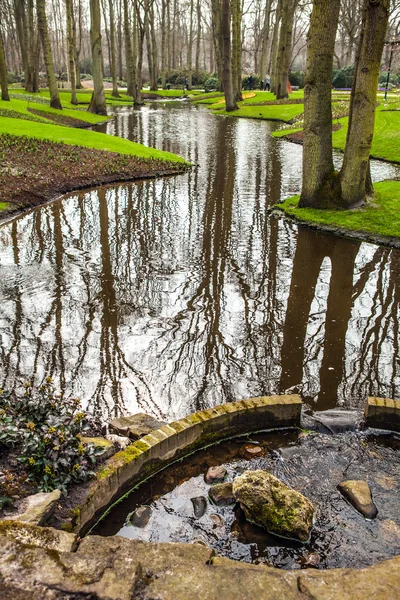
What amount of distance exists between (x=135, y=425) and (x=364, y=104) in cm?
1002

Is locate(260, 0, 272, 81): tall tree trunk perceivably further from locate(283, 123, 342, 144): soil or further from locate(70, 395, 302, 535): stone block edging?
locate(70, 395, 302, 535): stone block edging

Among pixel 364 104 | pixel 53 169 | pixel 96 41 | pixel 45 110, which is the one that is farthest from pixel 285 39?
pixel 364 104

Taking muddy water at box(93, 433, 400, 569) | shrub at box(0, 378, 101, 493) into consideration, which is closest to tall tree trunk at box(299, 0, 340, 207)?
muddy water at box(93, 433, 400, 569)

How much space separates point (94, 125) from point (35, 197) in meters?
17.9

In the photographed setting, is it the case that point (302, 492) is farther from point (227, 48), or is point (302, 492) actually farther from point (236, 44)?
point (236, 44)

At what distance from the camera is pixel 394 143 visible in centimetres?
2173

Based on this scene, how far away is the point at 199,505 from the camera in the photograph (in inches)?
170

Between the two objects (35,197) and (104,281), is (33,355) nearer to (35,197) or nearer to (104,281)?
(104,281)

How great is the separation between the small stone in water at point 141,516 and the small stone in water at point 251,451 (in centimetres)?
116

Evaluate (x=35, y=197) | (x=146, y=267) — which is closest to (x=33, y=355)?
(x=146, y=267)

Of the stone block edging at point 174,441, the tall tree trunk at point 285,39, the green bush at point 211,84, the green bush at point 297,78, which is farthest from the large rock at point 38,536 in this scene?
the green bush at point 211,84

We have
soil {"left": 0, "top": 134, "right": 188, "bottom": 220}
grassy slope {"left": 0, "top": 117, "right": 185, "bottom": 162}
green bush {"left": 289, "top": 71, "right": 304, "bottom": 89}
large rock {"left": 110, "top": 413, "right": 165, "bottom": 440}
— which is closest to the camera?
large rock {"left": 110, "top": 413, "right": 165, "bottom": 440}

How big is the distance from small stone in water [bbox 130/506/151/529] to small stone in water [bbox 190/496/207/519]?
39 centimetres

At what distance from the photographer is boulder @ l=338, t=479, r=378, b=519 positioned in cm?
420
